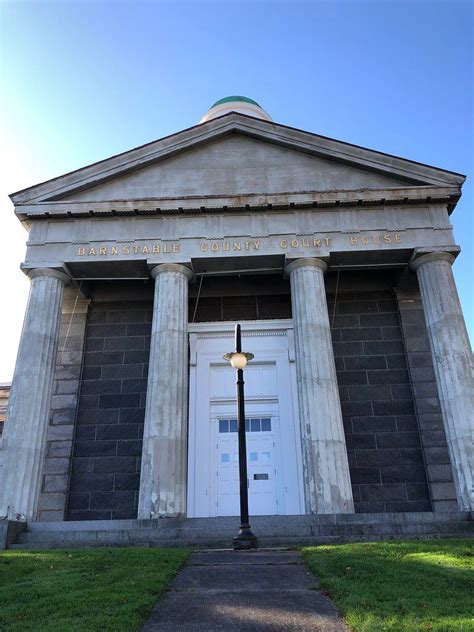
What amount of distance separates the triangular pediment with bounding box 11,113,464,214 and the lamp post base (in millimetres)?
11072

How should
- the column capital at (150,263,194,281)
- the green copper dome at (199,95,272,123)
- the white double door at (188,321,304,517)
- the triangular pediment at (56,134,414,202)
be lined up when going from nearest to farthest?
the white double door at (188,321,304,517)
the column capital at (150,263,194,281)
the triangular pediment at (56,134,414,202)
the green copper dome at (199,95,272,123)

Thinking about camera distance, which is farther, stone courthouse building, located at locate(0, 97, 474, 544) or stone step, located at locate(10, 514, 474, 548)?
stone courthouse building, located at locate(0, 97, 474, 544)

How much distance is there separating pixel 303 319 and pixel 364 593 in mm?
10957

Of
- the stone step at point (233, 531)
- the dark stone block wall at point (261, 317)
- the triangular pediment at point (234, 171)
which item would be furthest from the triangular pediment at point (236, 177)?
the stone step at point (233, 531)

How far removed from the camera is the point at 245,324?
20031mm

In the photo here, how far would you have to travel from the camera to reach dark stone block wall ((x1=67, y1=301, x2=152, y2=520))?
1800 cm

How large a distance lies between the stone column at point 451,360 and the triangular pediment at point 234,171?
10.5ft

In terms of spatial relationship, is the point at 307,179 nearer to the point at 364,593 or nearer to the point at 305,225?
the point at 305,225

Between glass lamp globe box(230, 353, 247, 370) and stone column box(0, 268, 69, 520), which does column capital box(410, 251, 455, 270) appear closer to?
glass lamp globe box(230, 353, 247, 370)

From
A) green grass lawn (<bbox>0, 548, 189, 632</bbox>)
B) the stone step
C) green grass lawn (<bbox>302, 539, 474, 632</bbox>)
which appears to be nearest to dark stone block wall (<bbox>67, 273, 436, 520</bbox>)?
the stone step

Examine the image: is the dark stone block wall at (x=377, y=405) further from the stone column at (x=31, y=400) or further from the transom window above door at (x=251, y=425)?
the stone column at (x=31, y=400)

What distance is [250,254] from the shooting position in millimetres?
17922

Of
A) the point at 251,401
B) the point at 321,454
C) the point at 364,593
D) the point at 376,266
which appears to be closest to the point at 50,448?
the point at 251,401

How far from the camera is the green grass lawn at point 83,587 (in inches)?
223
